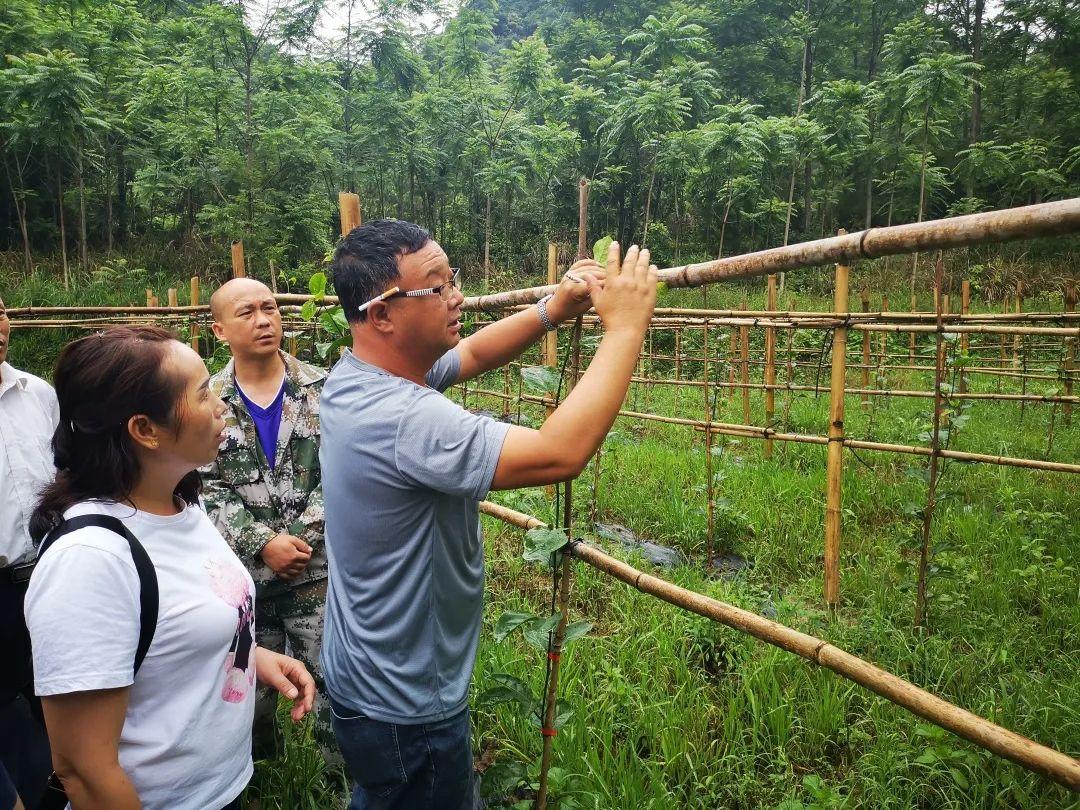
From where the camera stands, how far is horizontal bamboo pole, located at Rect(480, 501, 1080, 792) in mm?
1160

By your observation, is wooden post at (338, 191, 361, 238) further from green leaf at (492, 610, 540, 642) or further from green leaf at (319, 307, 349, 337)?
green leaf at (492, 610, 540, 642)

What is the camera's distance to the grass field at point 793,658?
215 centimetres

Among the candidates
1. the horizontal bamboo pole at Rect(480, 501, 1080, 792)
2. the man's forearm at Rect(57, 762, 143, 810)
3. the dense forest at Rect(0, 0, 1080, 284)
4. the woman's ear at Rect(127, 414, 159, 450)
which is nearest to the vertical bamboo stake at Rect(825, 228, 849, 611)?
the horizontal bamboo pole at Rect(480, 501, 1080, 792)

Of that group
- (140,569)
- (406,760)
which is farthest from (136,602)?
(406,760)

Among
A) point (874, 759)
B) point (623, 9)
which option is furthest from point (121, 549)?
point (623, 9)

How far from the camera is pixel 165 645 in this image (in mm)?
1083

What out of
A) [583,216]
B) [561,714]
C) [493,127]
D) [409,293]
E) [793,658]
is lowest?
[793,658]

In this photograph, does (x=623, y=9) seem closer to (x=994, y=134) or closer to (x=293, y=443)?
(x=994, y=134)

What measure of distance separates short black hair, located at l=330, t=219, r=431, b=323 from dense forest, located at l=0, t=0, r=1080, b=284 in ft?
47.1

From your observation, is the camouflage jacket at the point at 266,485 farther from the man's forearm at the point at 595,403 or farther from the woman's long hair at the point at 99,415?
the man's forearm at the point at 595,403

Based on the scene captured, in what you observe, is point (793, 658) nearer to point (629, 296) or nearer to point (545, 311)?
→ point (545, 311)

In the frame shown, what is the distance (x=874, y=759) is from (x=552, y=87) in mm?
19288

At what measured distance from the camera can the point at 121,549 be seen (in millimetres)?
1023

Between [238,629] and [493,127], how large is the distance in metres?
18.4
